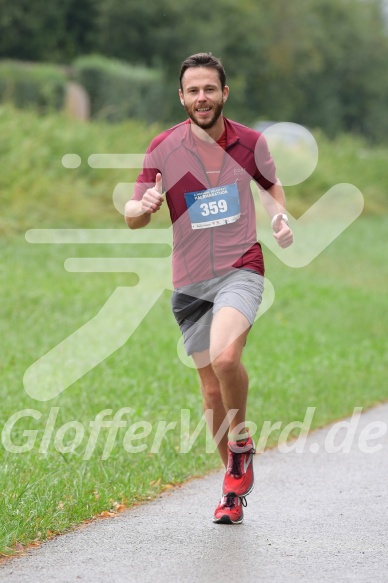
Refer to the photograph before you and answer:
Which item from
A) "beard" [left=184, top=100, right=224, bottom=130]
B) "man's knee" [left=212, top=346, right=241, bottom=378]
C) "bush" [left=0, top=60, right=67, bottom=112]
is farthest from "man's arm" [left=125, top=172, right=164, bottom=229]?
"bush" [left=0, top=60, right=67, bottom=112]

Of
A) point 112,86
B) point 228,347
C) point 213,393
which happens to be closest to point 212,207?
point 228,347

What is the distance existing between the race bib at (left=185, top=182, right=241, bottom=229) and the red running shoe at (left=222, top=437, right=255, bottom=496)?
43.4 inches

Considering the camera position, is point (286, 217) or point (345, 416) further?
point (345, 416)

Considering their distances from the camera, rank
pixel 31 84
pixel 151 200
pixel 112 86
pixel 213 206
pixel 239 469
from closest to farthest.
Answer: pixel 151 200 < pixel 213 206 < pixel 239 469 < pixel 31 84 < pixel 112 86

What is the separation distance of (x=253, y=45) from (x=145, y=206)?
50.9 meters

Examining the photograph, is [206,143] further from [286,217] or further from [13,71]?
[13,71]

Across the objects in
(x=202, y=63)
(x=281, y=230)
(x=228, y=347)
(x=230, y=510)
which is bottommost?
(x=230, y=510)

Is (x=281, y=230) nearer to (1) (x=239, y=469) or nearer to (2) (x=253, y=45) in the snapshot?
(1) (x=239, y=469)

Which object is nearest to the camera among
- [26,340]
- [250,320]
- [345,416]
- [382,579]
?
[382,579]

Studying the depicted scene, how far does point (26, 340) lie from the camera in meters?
12.2

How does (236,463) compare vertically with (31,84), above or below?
above

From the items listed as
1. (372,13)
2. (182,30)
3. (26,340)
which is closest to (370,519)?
(26,340)

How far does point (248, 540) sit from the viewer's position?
564 centimetres

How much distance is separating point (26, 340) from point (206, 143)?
6.51 metres
